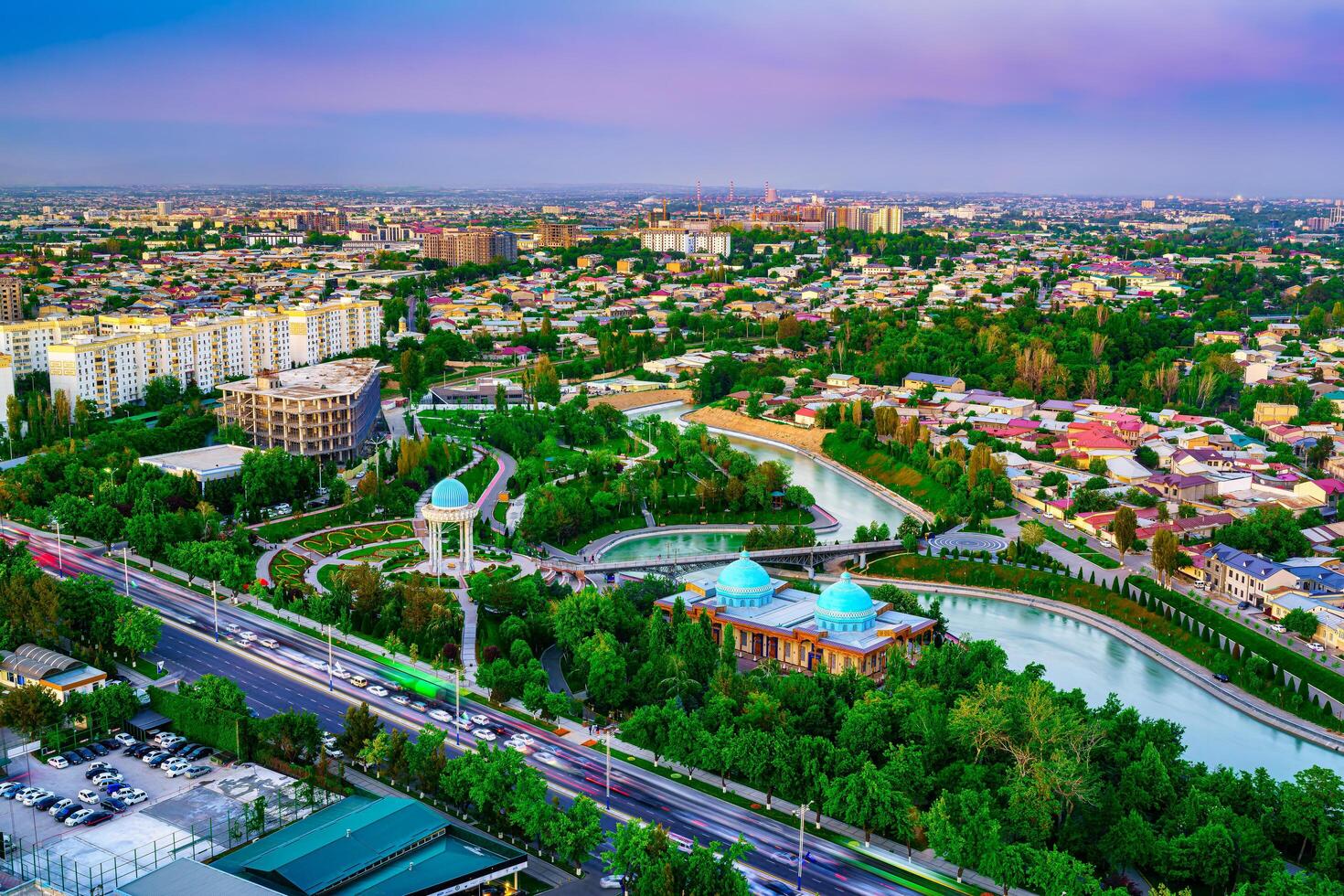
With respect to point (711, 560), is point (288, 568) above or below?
above

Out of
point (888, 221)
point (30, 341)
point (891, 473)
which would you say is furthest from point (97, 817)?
point (888, 221)

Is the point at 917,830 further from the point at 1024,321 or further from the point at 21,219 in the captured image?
the point at 21,219

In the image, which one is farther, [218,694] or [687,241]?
[687,241]

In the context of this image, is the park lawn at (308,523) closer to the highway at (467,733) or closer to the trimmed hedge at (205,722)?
the highway at (467,733)

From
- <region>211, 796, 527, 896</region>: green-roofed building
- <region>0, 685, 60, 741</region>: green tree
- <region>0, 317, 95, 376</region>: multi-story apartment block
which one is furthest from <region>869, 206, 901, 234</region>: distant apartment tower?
<region>211, 796, 527, 896</region>: green-roofed building

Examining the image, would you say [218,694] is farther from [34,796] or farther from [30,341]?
[30,341]

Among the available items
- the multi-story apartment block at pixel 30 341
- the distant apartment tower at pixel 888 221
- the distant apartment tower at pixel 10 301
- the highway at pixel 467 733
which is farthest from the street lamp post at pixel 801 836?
the distant apartment tower at pixel 888 221

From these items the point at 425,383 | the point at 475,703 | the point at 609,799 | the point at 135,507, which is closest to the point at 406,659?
the point at 475,703
